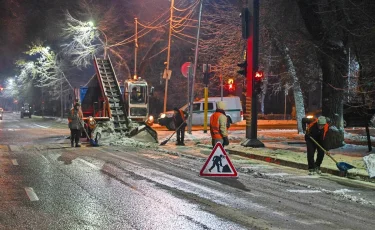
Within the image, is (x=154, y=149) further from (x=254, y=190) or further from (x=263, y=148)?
(x=254, y=190)

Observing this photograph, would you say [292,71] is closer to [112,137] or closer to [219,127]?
[112,137]

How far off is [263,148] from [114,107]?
7754 mm

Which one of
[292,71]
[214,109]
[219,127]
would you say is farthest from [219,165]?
[214,109]

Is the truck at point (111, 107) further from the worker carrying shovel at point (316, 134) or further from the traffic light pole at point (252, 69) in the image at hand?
the worker carrying shovel at point (316, 134)

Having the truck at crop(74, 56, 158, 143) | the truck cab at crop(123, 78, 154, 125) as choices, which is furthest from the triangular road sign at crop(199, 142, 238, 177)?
the truck cab at crop(123, 78, 154, 125)

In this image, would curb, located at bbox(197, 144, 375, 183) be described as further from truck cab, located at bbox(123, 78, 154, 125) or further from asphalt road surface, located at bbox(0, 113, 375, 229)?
truck cab, located at bbox(123, 78, 154, 125)

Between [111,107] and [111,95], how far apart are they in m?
1.00

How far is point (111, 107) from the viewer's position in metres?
21.2

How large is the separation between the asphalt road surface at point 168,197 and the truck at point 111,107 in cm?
637

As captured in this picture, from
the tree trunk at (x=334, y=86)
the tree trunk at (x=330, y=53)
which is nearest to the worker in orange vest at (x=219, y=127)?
the tree trunk at (x=330, y=53)

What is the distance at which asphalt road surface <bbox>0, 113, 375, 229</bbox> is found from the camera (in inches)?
253

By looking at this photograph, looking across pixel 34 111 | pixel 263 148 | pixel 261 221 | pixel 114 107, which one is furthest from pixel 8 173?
pixel 34 111

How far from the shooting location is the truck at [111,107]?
778 inches

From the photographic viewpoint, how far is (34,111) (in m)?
83.0
